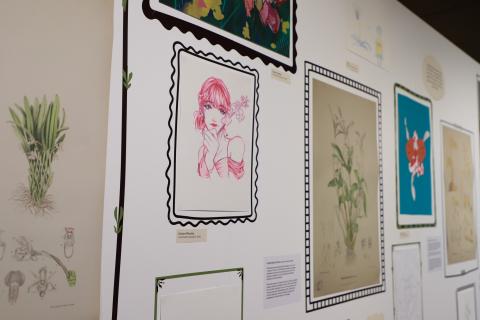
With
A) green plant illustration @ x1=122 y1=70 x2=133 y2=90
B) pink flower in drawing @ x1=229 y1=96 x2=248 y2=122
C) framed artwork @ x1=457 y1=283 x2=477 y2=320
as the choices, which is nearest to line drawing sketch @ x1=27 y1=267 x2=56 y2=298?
green plant illustration @ x1=122 y1=70 x2=133 y2=90

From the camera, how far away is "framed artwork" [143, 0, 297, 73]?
969mm

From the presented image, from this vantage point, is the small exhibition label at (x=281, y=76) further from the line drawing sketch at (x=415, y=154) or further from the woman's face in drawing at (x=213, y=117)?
the line drawing sketch at (x=415, y=154)

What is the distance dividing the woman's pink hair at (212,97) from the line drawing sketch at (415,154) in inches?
41.1

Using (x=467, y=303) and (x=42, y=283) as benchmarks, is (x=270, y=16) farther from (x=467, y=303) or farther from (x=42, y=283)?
(x=467, y=303)

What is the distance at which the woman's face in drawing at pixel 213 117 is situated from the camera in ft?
3.34

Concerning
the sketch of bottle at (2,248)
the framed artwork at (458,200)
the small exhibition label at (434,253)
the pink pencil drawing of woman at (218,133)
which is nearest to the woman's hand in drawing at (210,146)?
the pink pencil drawing of woman at (218,133)

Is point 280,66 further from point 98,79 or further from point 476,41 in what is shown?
point 476,41

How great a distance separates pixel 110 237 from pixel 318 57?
2.86ft

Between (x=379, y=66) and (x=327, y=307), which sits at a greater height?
(x=379, y=66)

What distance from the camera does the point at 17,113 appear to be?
728 millimetres

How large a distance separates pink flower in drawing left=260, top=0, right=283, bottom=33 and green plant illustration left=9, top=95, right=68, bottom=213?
0.63 m

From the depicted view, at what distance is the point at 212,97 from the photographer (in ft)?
3.40

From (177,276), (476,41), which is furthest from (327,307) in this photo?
(476,41)

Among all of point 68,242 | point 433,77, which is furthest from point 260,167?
point 433,77
